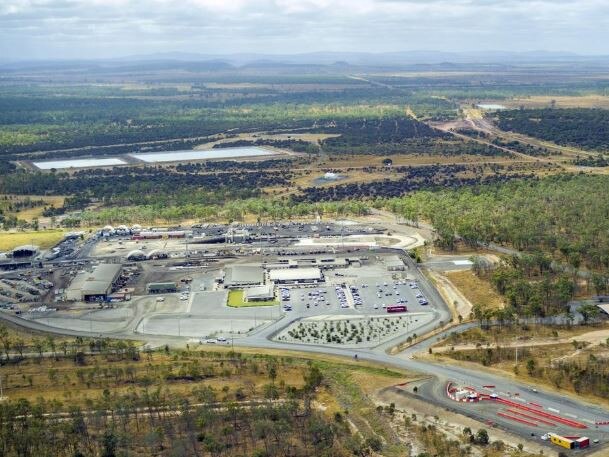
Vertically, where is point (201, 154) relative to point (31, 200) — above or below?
above

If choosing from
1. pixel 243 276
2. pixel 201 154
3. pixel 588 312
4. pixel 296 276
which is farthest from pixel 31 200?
pixel 588 312

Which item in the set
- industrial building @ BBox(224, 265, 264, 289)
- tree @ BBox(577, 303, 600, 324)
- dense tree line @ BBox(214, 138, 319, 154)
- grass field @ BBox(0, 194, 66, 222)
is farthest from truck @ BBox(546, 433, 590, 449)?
dense tree line @ BBox(214, 138, 319, 154)

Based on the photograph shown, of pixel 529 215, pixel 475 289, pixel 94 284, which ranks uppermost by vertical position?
pixel 529 215

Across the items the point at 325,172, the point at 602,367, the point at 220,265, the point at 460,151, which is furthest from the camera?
the point at 460,151

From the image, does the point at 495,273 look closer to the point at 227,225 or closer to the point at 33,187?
the point at 227,225

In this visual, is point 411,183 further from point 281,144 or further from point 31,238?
point 31,238

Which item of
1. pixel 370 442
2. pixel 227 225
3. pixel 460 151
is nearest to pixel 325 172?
pixel 460 151
